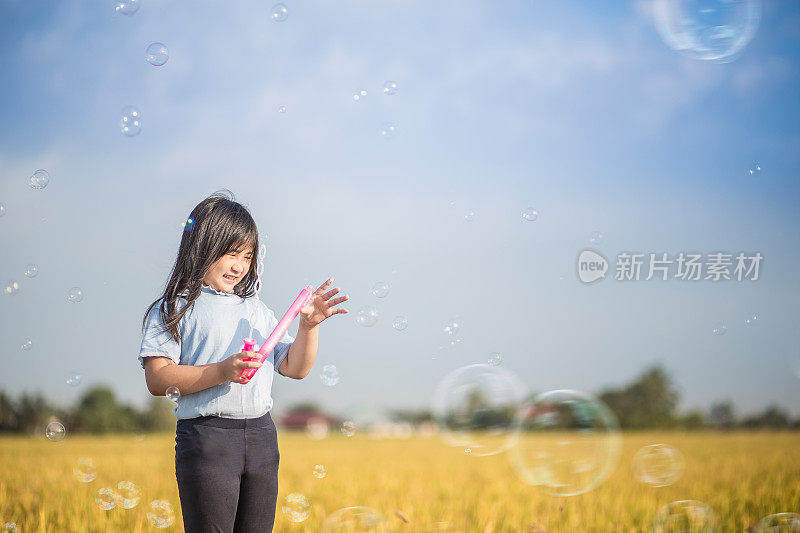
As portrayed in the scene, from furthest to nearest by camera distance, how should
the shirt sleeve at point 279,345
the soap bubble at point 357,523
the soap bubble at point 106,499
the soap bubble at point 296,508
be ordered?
the soap bubble at point 357,523 → the soap bubble at point 106,499 → the soap bubble at point 296,508 → the shirt sleeve at point 279,345

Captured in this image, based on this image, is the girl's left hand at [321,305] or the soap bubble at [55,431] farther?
the soap bubble at [55,431]

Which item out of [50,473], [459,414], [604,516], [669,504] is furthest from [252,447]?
[50,473]

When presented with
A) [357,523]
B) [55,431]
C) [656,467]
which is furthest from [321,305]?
[656,467]

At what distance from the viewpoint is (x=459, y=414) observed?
5852 millimetres

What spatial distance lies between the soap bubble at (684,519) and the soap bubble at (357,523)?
7.29 ft

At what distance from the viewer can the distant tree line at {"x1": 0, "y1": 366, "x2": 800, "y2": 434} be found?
230 inches

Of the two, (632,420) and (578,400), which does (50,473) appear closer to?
(578,400)

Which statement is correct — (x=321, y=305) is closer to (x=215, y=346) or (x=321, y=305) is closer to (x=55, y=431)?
(x=215, y=346)

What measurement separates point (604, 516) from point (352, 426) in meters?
2.69

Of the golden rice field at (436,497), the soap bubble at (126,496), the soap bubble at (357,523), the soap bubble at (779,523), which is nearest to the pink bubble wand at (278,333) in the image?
the golden rice field at (436,497)

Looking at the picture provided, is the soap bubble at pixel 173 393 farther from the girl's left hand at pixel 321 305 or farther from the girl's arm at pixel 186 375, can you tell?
the girl's left hand at pixel 321 305

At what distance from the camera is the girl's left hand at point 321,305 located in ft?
9.74

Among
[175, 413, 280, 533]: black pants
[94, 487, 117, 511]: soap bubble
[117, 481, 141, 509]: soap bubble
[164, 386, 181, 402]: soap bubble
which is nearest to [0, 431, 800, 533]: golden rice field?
[117, 481, 141, 509]: soap bubble

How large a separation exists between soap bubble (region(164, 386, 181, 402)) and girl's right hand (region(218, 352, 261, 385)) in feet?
0.98
